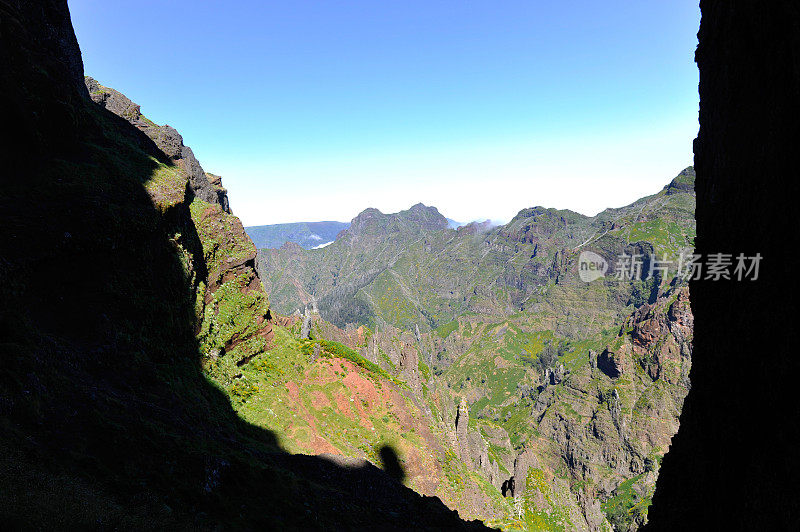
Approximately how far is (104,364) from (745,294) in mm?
30994

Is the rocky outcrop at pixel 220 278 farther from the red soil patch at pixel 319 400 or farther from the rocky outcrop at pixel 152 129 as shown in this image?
the red soil patch at pixel 319 400

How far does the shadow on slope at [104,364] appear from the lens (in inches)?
462

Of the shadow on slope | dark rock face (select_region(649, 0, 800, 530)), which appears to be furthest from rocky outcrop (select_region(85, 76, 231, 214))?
dark rock face (select_region(649, 0, 800, 530))

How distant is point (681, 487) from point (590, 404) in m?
204

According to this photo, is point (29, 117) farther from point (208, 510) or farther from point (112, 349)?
point (208, 510)

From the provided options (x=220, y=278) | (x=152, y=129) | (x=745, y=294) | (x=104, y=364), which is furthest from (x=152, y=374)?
(x=152, y=129)

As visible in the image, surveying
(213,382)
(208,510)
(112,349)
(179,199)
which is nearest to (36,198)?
(112,349)

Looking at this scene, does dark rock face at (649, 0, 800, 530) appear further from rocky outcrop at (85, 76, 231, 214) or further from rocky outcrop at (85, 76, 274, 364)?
rocky outcrop at (85, 76, 231, 214)

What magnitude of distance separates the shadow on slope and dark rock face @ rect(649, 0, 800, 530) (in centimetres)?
1739

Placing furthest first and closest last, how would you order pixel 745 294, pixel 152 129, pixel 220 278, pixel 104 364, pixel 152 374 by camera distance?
1. pixel 152 129
2. pixel 220 278
3. pixel 152 374
4. pixel 104 364
5. pixel 745 294

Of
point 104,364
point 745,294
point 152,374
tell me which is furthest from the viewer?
point 152,374

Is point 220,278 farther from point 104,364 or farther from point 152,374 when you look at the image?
point 104,364

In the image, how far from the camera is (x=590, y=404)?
18838 cm

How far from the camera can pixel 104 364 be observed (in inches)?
857
